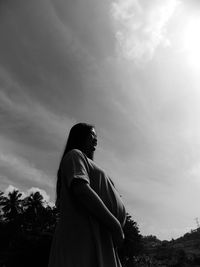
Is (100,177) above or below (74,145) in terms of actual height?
below

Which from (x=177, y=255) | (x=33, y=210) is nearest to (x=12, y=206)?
(x=33, y=210)

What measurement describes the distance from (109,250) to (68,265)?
328mm

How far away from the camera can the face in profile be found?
3.12m

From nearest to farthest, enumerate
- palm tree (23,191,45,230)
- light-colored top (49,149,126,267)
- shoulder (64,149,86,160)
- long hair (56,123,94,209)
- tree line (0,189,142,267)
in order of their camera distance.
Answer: light-colored top (49,149,126,267) → shoulder (64,149,86,160) → long hair (56,123,94,209) → tree line (0,189,142,267) → palm tree (23,191,45,230)

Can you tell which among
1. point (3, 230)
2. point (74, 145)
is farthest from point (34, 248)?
point (74, 145)

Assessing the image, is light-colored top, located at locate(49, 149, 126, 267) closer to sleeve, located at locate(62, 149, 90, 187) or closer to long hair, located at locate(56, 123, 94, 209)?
sleeve, located at locate(62, 149, 90, 187)

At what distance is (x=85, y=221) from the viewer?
2514 millimetres

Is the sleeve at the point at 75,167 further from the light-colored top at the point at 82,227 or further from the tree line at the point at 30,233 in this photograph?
the tree line at the point at 30,233

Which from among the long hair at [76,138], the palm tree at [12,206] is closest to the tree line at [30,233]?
the palm tree at [12,206]

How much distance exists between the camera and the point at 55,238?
2.59 meters

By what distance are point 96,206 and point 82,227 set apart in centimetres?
20

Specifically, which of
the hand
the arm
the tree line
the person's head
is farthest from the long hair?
the tree line

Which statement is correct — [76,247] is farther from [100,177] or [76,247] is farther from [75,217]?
[100,177]

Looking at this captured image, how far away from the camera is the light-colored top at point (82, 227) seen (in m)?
2.41
